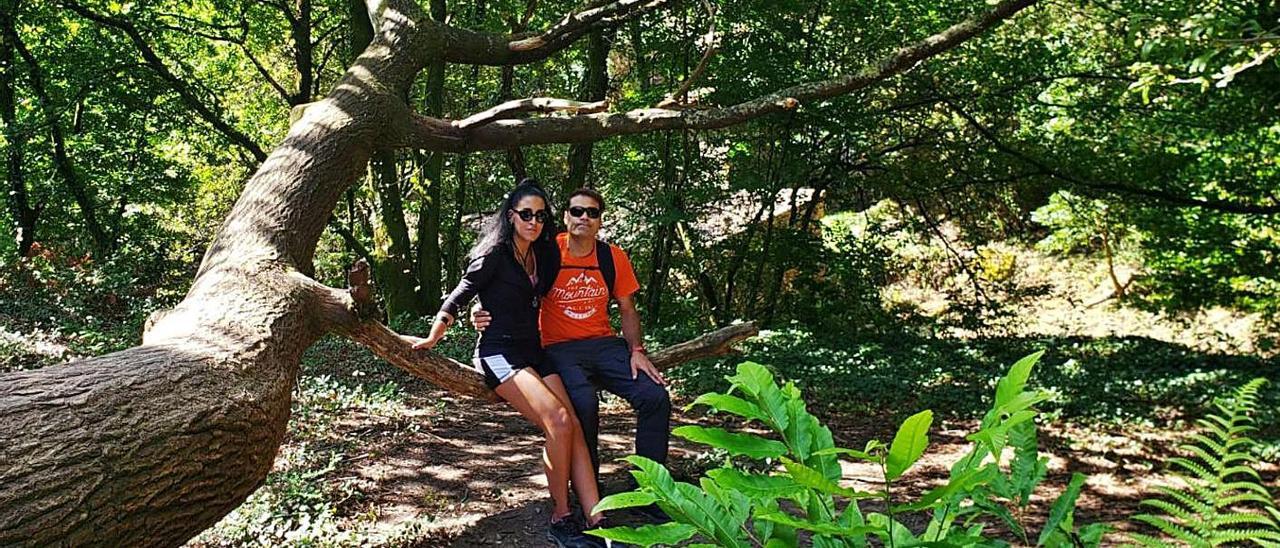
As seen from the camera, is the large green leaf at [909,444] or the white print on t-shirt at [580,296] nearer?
the large green leaf at [909,444]

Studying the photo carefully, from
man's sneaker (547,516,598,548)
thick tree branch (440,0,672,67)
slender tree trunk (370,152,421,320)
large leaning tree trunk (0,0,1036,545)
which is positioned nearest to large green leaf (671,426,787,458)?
large leaning tree trunk (0,0,1036,545)

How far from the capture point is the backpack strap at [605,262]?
191 inches

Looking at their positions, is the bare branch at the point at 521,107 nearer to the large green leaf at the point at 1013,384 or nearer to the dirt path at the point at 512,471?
the dirt path at the point at 512,471

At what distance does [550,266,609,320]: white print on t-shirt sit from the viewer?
15.7 feet

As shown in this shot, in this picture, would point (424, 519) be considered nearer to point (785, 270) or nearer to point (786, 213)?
point (785, 270)

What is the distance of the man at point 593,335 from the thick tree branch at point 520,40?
3.33 m

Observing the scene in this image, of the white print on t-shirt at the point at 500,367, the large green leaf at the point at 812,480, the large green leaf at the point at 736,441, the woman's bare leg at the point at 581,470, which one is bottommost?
the woman's bare leg at the point at 581,470

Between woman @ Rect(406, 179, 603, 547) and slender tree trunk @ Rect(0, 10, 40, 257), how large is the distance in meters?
8.55

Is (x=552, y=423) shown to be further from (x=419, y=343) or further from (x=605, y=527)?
(x=419, y=343)

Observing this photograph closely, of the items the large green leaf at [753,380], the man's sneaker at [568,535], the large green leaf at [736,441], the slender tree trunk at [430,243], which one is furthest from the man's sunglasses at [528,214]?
the slender tree trunk at [430,243]

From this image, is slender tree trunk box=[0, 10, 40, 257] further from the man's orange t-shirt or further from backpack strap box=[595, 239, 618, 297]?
backpack strap box=[595, 239, 618, 297]

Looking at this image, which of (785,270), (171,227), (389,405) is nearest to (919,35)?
(785,270)

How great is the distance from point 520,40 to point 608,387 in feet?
13.5

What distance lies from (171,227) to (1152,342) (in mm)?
13497
